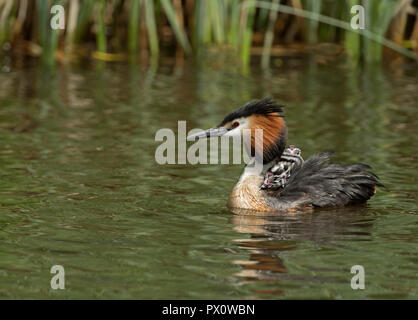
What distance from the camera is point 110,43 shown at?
15.4m

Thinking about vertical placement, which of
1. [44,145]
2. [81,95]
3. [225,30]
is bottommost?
[44,145]

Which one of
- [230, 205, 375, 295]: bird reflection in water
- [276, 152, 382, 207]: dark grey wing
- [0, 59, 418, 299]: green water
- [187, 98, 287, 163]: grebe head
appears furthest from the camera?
[187, 98, 287, 163]: grebe head

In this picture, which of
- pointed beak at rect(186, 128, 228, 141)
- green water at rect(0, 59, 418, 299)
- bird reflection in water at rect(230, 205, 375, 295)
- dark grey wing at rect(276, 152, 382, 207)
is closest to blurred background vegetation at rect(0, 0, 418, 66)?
green water at rect(0, 59, 418, 299)

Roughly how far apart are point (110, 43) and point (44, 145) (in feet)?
21.7

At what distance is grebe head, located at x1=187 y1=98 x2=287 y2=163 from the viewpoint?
23.0 ft

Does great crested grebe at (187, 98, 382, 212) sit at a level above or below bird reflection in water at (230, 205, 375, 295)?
above

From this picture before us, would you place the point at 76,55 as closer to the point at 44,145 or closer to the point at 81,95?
the point at 81,95

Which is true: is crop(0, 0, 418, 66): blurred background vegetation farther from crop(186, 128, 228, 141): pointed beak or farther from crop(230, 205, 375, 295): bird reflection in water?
crop(230, 205, 375, 295): bird reflection in water

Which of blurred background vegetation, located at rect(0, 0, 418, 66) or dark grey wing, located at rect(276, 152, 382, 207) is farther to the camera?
blurred background vegetation, located at rect(0, 0, 418, 66)

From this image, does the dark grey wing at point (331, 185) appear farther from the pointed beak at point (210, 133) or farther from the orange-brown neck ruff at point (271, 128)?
the pointed beak at point (210, 133)

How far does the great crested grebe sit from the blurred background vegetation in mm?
4640

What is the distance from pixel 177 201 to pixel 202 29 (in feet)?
18.7

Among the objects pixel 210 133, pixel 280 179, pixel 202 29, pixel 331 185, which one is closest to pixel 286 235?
pixel 331 185
